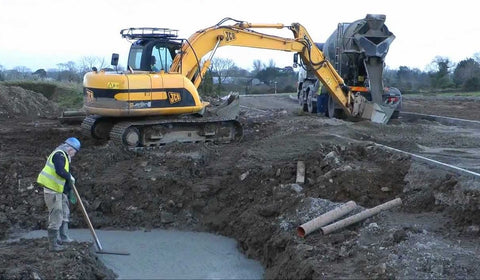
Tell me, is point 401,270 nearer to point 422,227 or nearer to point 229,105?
point 422,227

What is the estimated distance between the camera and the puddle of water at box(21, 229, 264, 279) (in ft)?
24.0

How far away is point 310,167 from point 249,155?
1586 mm

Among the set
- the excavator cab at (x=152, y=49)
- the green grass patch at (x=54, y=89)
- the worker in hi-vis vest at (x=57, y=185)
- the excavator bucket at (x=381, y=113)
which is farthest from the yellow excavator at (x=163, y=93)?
the green grass patch at (x=54, y=89)

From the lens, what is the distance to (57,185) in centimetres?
713

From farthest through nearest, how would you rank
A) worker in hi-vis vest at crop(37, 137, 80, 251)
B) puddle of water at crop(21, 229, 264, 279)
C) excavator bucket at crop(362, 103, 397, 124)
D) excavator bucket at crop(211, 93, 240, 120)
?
1. excavator bucket at crop(362, 103, 397, 124)
2. excavator bucket at crop(211, 93, 240, 120)
3. puddle of water at crop(21, 229, 264, 279)
4. worker in hi-vis vest at crop(37, 137, 80, 251)

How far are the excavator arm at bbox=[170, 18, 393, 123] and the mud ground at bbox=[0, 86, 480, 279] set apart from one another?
6.81ft

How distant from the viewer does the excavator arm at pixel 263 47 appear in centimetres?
1285

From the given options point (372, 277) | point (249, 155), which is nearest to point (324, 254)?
point (372, 277)

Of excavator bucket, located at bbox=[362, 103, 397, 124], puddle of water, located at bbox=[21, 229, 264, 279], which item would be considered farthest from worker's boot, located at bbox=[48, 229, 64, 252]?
excavator bucket, located at bbox=[362, 103, 397, 124]

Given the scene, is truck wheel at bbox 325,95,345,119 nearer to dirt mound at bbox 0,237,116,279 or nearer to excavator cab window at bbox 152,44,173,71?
excavator cab window at bbox 152,44,173,71

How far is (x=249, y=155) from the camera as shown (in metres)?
10.9

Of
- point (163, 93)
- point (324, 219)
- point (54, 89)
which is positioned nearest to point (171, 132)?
point (163, 93)

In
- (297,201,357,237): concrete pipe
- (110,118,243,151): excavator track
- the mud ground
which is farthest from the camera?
(110,118,243,151): excavator track

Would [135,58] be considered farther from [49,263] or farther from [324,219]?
[324,219]
